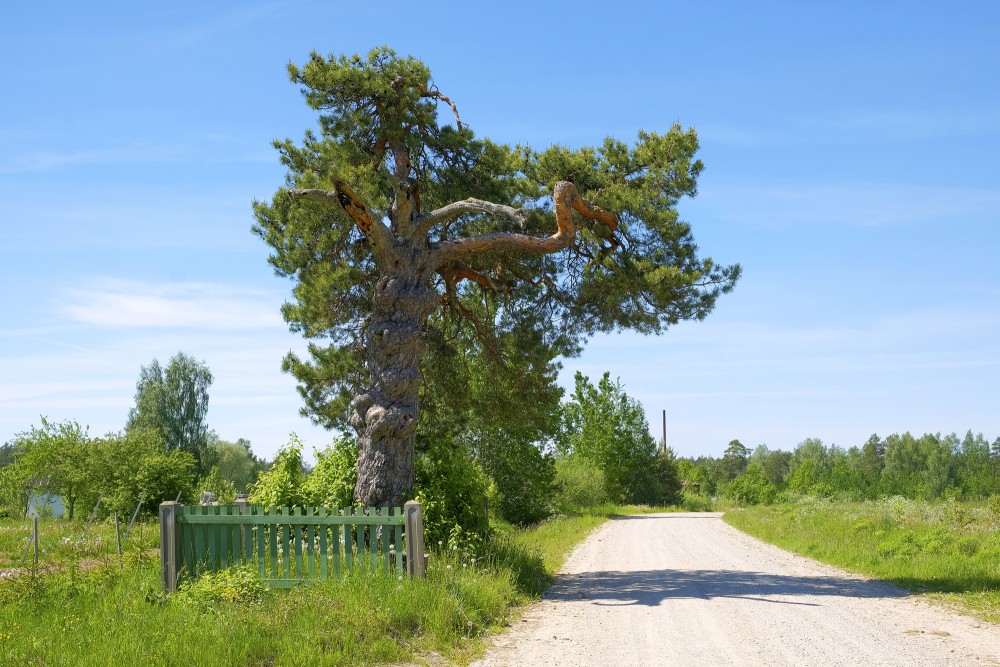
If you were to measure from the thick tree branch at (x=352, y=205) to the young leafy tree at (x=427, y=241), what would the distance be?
0.03 metres

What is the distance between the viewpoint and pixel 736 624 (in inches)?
367

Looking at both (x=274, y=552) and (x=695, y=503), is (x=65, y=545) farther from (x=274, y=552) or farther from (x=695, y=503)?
(x=695, y=503)

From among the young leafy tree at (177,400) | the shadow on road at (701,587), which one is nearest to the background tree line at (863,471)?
the shadow on road at (701,587)

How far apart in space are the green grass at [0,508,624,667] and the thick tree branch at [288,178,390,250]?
5582 mm

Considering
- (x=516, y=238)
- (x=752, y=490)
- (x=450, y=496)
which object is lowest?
(x=752, y=490)

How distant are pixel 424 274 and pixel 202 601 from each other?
686cm

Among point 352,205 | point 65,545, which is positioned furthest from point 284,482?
point 65,545

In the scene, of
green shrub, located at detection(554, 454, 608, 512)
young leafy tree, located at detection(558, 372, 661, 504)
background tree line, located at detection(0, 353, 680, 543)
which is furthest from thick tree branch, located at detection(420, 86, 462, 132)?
young leafy tree, located at detection(558, 372, 661, 504)

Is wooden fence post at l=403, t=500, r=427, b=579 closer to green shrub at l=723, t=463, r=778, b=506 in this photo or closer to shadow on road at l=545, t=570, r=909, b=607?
shadow on road at l=545, t=570, r=909, b=607

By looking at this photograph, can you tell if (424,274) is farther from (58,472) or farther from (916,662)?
(58,472)

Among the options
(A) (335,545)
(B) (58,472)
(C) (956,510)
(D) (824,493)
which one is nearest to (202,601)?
(A) (335,545)

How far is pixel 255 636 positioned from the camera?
7.34 metres

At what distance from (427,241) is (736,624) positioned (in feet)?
27.9

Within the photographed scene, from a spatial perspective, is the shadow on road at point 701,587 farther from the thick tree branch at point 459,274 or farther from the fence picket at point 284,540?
the thick tree branch at point 459,274
